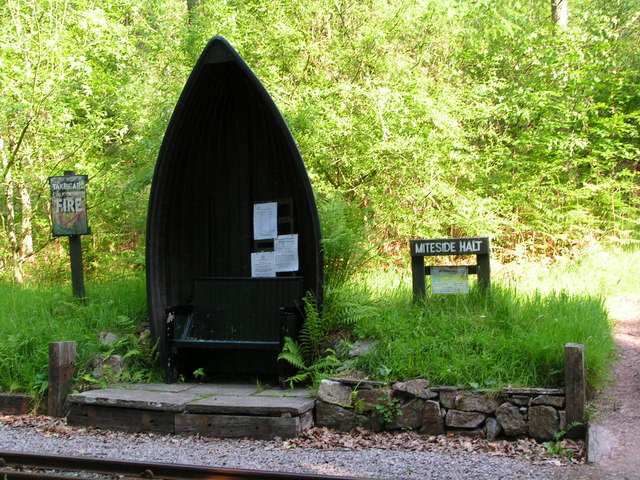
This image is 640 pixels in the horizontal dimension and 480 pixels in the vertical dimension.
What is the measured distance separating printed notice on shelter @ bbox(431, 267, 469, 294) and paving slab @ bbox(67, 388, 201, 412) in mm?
2793

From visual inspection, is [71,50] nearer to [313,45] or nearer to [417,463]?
[313,45]

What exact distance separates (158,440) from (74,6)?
1145cm

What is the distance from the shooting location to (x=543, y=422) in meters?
5.41

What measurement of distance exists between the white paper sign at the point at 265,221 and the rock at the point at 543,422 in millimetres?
3847

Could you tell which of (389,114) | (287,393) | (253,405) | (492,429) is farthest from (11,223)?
(492,429)

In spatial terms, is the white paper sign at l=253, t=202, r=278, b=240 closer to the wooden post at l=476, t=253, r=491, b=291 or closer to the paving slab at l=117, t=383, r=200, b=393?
the paving slab at l=117, t=383, r=200, b=393

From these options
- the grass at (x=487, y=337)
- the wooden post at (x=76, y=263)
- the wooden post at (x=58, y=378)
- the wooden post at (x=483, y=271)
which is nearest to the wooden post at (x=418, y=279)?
the grass at (x=487, y=337)

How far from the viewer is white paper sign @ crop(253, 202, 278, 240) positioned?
807 centimetres

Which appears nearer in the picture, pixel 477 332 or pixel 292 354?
pixel 477 332

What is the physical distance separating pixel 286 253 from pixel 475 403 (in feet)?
10.5

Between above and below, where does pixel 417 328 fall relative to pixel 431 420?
above

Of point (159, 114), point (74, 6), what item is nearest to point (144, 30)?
point (74, 6)

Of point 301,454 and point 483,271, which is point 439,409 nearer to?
point 301,454

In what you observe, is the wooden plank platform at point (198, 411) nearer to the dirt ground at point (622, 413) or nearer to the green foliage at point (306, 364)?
the green foliage at point (306, 364)
